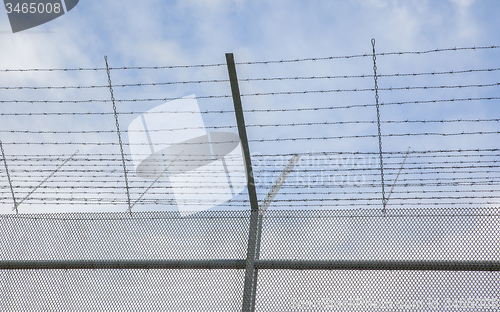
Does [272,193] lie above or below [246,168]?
below

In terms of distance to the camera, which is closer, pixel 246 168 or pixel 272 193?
pixel 246 168

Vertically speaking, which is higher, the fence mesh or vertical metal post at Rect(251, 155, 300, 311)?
vertical metal post at Rect(251, 155, 300, 311)

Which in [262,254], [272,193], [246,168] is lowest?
[262,254]

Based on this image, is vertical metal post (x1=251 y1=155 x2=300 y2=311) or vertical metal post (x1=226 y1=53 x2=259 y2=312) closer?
vertical metal post (x1=226 y1=53 x2=259 y2=312)

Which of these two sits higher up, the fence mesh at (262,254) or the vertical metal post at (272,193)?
the vertical metal post at (272,193)

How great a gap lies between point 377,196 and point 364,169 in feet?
0.66

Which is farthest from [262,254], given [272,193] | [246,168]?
[246,168]

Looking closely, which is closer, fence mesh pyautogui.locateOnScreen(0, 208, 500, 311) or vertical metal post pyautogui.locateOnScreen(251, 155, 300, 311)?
fence mesh pyautogui.locateOnScreen(0, 208, 500, 311)

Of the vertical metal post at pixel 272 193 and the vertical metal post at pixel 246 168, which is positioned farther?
the vertical metal post at pixel 272 193

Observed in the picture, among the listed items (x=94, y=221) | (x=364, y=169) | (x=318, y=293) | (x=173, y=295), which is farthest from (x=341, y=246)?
(x=94, y=221)

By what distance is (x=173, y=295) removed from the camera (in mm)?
2434

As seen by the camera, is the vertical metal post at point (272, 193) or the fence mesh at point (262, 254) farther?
the vertical metal post at point (272, 193)

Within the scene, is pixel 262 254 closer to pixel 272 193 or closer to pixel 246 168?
pixel 272 193

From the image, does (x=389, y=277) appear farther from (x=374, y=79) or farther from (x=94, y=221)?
(x=94, y=221)
